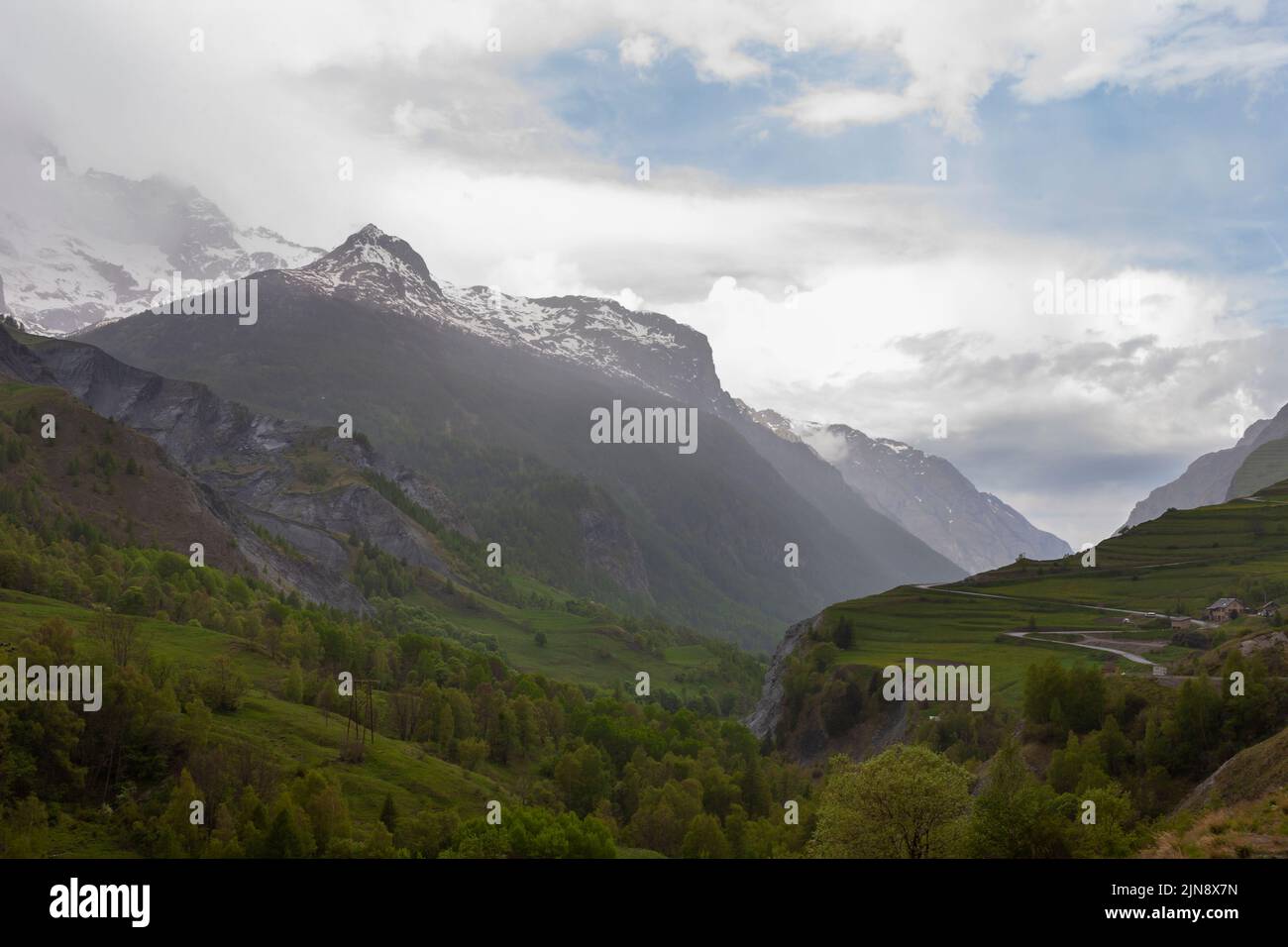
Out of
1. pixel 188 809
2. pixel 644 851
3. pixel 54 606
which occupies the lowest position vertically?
pixel 644 851

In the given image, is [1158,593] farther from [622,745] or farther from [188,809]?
[188,809]

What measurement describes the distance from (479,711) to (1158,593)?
129m

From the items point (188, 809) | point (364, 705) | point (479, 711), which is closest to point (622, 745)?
point (479, 711)

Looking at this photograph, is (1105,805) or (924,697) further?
(924,697)

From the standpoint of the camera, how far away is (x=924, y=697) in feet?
492
